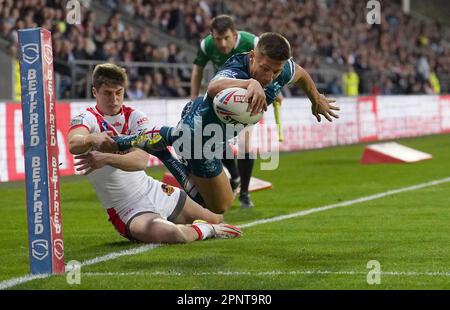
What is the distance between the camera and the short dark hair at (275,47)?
24.7 ft

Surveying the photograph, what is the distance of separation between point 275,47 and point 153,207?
210 cm

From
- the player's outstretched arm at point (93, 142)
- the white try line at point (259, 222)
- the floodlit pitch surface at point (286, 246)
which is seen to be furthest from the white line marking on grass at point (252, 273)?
the player's outstretched arm at point (93, 142)

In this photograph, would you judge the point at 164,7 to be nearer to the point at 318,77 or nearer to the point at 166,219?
the point at 318,77

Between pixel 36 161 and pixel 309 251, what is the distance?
2.55 m

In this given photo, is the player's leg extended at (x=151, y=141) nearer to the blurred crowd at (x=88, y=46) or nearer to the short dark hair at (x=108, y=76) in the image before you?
the short dark hair at (x=108, y=76)

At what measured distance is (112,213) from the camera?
8773mm

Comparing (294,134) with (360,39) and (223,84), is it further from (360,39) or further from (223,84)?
(360,39)

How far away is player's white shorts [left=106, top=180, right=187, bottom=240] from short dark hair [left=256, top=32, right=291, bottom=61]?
1.95m

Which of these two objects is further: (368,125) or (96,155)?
(368,125)

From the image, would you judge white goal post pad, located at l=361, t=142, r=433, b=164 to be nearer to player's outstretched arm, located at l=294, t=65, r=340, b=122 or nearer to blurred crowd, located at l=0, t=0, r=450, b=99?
blurred crowd, located at l=0, t=0, r=450, b=99

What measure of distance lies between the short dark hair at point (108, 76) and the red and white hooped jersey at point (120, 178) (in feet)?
1.00

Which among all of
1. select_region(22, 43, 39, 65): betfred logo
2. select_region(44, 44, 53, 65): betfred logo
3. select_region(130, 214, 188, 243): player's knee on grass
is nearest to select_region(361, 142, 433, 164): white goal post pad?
select_region(130, 214, 188, 243): player's knee on grass

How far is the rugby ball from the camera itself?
731cm
